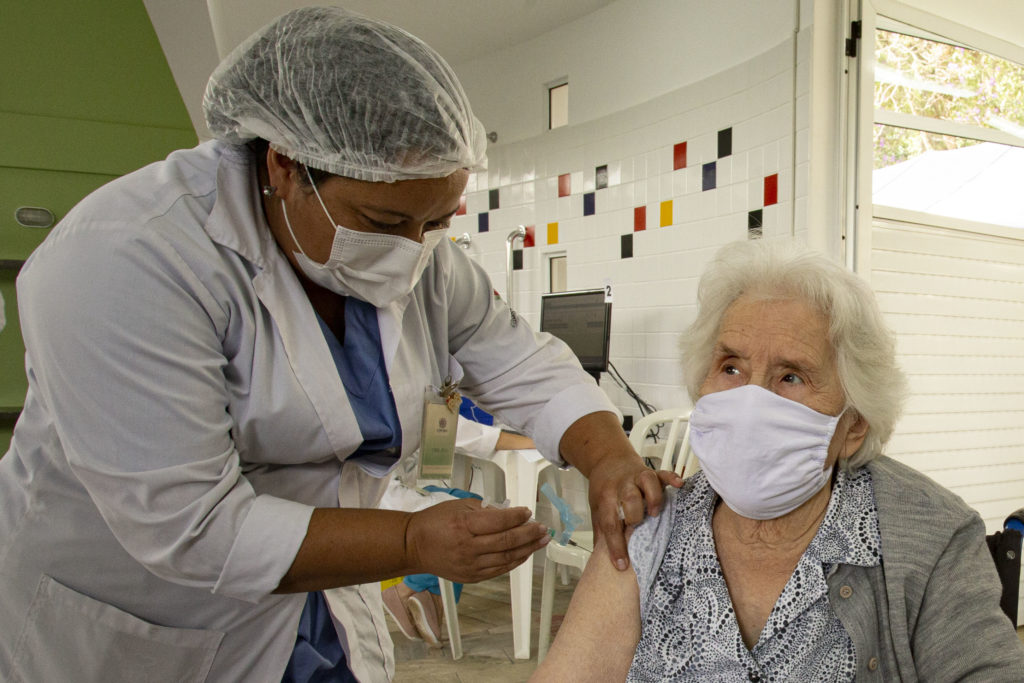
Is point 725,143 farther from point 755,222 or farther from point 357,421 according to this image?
point 357,421

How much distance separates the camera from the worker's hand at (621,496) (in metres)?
1.20

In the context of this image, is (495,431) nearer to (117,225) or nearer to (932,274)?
(932,274)

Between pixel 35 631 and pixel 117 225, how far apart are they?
23.4 inches

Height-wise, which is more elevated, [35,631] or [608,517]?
[608,517]

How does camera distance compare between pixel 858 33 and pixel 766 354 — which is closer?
pixel 766 354

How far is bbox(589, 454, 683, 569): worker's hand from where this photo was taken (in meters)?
1.20

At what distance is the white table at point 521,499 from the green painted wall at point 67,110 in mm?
1914

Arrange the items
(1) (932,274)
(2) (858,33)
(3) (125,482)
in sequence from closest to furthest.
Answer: (3) (125,482), (2) (858,33), (1) (932,274)

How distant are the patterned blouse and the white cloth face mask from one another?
0.08m

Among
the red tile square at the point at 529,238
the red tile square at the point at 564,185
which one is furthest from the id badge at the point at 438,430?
the red tile square at the point at 529,238

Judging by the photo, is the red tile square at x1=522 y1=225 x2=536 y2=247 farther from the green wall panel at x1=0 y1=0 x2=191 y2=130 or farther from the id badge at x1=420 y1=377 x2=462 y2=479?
the id badge at x1=420 y1=377 x2=462 y2=479

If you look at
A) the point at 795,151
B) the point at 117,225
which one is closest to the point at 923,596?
the point at 117,225

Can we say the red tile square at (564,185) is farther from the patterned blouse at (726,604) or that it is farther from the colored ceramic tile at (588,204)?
the patterned blouse at (726,604)

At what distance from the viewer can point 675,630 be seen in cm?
118
